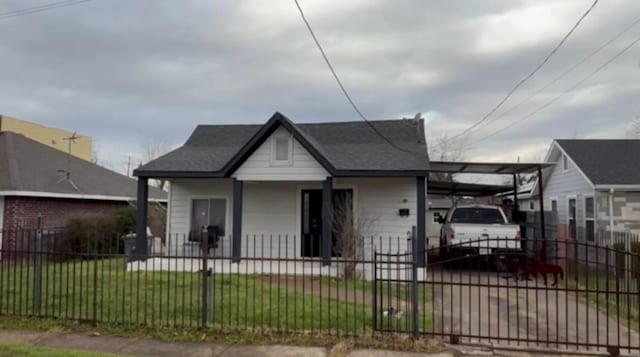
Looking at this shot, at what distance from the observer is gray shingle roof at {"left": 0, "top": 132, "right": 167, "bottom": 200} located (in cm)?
1786

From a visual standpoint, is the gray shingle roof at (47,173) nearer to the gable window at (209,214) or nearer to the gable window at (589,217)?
the gable window at (209,214)

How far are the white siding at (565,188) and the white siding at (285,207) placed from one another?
19.8 feet

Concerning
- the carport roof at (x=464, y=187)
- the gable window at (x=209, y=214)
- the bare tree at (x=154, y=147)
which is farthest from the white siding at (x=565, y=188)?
the bare tree at (x=154, y=147)

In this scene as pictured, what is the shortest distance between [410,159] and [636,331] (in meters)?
7.44

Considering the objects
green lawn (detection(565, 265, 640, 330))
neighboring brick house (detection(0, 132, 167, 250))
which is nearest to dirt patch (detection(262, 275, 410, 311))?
green lawn (detection(565, 265, 640, 330))

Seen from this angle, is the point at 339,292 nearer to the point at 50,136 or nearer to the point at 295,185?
the point at 295,185

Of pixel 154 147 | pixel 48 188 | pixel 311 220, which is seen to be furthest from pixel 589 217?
pixel 154 147

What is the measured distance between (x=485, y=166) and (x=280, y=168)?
6.45 meters

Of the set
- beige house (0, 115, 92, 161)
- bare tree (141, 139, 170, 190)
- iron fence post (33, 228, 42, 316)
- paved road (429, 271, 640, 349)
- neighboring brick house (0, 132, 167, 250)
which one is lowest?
paved road (429, 271, 640, 349)

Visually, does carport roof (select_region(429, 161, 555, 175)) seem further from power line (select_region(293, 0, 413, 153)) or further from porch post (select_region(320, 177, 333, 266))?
porch post (select_region(320, 177, 333, 266))

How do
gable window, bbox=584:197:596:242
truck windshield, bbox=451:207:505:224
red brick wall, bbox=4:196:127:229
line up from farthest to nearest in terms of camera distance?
red brick wall, bbox=4:196:127:229 → gable window, bbox=584:197:596:242 → truck windshield, bbox=451:207:505:224

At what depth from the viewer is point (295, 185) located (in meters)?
A: 15.7

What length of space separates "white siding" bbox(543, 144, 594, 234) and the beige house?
2291 centimetres

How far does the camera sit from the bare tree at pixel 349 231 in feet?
42.8
